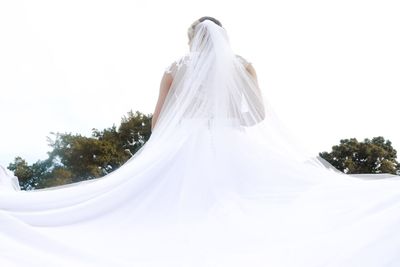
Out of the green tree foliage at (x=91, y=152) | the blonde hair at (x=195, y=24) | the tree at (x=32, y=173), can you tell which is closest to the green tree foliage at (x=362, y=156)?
the green tree foliage at (x=91, y=152)

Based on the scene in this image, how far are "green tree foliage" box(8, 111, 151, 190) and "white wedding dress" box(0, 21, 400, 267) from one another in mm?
31385

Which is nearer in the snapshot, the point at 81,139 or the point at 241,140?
the point at 241,140

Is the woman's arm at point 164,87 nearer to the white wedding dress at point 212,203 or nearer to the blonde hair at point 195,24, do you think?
the white wedding dress at point 212,203

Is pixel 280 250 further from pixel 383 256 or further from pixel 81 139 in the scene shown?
pixel 81 139

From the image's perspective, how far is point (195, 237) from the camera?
3.40 metres

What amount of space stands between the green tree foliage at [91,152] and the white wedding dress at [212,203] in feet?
103

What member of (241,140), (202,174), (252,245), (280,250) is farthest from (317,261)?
(241,140)

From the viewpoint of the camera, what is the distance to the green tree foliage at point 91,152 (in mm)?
36969

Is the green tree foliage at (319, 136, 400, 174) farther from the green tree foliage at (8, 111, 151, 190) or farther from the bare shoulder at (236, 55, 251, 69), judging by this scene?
the bare shoulder at (236, 55, 251, 69)

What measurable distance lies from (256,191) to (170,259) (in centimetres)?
112

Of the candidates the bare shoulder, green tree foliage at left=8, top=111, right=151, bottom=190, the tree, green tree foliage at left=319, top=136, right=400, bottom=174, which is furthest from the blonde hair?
green tree foliage at left=319, top=136, right=400, bottom=174

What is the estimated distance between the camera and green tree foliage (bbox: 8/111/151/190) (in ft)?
121

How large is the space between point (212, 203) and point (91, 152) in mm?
34492

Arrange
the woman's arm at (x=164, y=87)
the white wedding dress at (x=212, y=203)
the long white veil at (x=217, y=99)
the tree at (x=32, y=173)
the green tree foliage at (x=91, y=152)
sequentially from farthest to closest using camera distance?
the tree at (x=32, y=173) < the green tree foliage at (x=91, y=152) < the woman's arm at (x=164, y=87) < the long white veil at (x=217, y=99) < the white wedding dress at (x=212, y=203)
